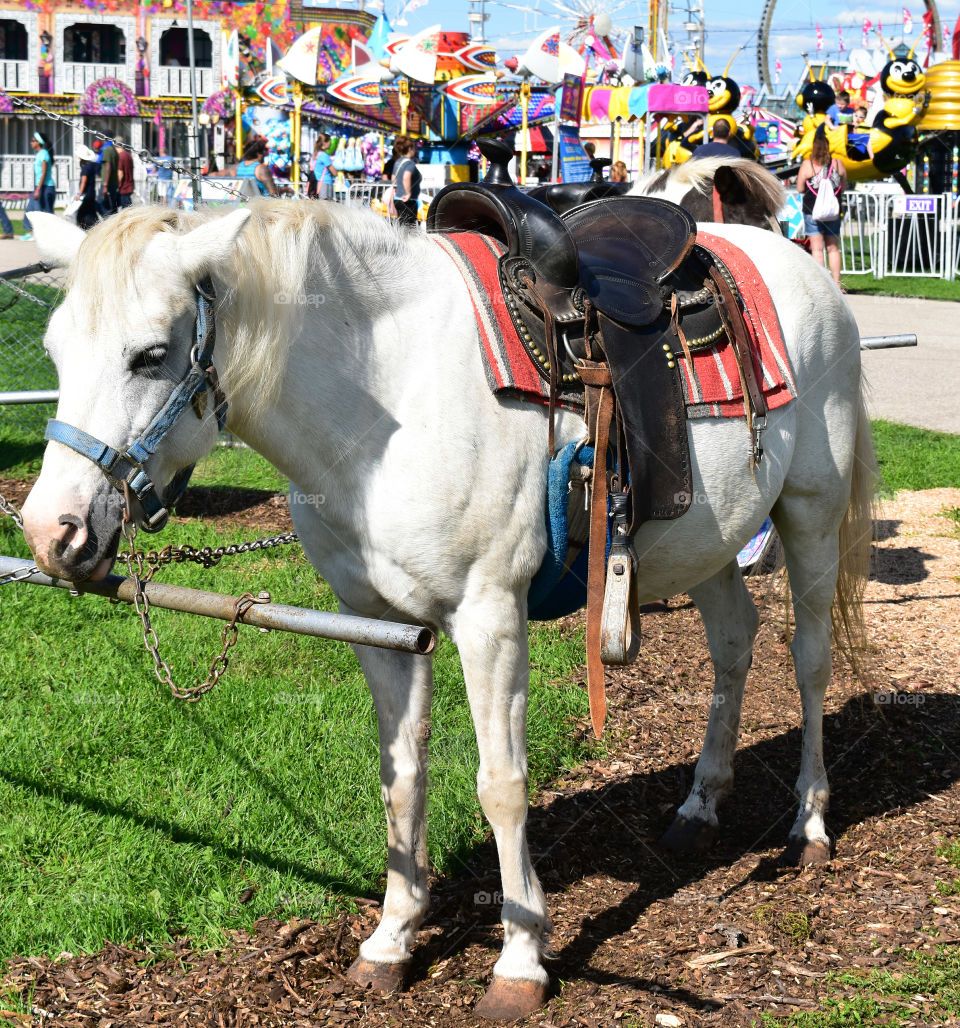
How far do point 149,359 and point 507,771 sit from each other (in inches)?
50.5

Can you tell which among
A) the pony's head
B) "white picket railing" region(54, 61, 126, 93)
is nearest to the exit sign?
the pony's head

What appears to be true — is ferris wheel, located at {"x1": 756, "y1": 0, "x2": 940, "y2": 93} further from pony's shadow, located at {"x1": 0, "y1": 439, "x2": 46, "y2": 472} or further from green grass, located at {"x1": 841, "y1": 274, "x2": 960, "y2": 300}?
pony's shadow, located at {"x1": 0, "y1": 439, "x2": 46, "y2": 472}

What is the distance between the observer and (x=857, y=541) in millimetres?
3924

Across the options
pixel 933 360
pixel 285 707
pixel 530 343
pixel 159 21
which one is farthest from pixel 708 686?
pixel 159 21

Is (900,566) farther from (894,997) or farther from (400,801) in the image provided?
(400,801)

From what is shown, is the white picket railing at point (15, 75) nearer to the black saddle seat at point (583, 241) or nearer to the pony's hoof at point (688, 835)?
the black saddle seat at point (583, 241)

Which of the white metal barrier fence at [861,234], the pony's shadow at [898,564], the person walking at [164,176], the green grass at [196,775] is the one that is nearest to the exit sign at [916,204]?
the white metal barrier fence at [861,234]

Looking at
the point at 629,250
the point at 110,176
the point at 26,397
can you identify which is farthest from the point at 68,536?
the point at 110,176

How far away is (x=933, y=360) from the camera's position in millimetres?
12094

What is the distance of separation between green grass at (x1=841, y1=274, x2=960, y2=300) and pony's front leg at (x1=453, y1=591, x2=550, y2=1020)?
16.4 meters

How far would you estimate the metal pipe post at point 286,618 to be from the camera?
2.10 metres

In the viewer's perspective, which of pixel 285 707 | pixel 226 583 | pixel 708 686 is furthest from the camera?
pixel 226 583

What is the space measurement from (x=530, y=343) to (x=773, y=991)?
173 centimetres

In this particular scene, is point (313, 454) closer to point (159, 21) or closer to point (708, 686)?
point (708, 686)
